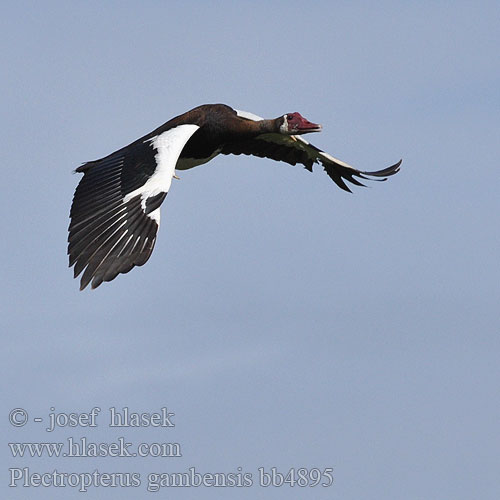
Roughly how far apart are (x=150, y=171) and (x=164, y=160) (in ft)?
0.81

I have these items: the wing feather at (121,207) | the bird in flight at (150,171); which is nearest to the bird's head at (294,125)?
the bird in flight at (150,171)

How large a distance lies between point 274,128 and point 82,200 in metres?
3.52

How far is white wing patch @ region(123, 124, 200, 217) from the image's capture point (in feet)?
52.4

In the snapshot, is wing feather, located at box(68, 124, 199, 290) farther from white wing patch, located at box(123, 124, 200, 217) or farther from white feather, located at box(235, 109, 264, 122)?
white feather, located at box(235, 109, 264, 122)

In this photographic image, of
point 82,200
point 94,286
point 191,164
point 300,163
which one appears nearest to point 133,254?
→ point 94,286

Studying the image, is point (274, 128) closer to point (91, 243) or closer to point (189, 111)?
point (189, 111)

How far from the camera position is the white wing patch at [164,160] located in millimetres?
15969

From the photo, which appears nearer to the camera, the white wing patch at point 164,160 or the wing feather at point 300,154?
the white wing patch at point 164,160

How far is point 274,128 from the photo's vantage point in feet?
62.0

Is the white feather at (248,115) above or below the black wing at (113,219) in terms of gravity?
above

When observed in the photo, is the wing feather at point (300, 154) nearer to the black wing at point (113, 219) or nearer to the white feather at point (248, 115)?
the white feather at point (248, 115)

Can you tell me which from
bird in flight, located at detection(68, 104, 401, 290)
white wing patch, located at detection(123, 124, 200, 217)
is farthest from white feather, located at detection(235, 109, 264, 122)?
white wing patch, located at detection(123, 124, 200, 217)

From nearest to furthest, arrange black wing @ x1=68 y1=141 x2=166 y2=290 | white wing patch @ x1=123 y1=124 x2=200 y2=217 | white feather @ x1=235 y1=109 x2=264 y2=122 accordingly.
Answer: black wing @ x1=68 y1=141 x2=166 y2=290 < white wing patch @ x1=123 y1=124 x2=200 y2=217 < white feather @ x1=235 y1=109 x2=264 y2=122

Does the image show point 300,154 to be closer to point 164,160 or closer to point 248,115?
point 248,115
